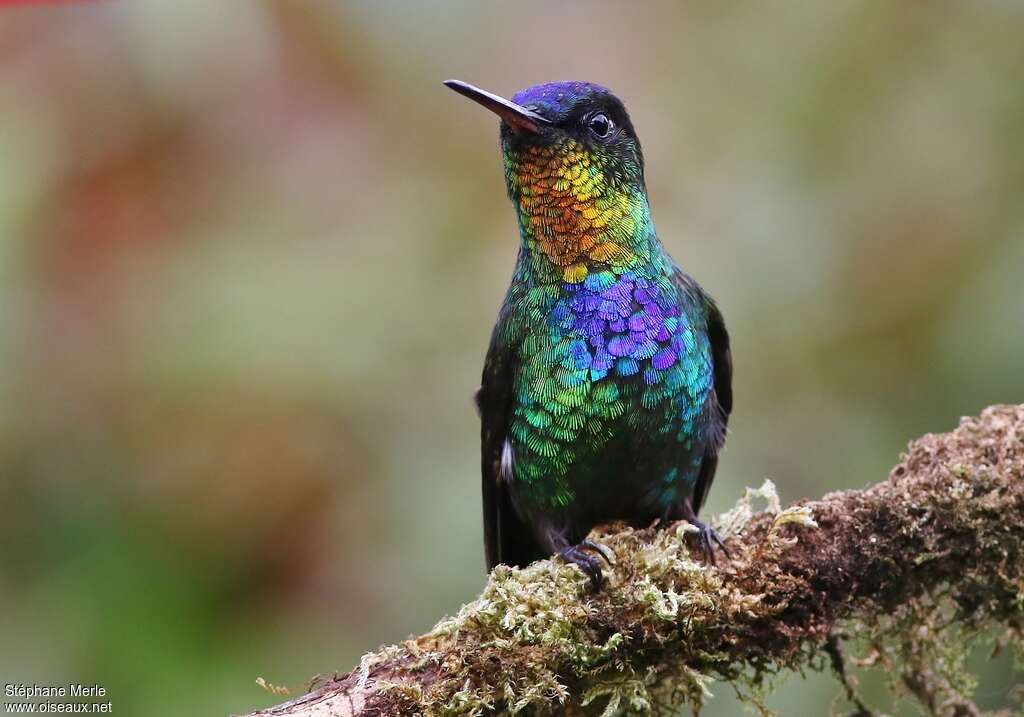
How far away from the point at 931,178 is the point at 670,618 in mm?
2655

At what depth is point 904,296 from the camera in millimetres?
4250

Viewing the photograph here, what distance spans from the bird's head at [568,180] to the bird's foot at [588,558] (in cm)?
76

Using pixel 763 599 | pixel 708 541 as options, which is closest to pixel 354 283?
pixel 708 541

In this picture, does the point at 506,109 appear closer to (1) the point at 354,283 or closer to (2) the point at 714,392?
(2) the point at 714,392

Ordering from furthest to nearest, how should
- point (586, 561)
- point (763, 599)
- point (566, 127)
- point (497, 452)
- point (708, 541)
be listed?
point (497, 452)
point (566, 127)
point (708, 541)
point (586, 561)
point (763, 599)

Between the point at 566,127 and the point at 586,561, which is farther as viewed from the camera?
the point at 566,127

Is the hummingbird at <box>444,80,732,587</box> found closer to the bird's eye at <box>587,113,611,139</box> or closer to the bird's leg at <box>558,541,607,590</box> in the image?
the bird's eye at <box>587,113,611,139</box>

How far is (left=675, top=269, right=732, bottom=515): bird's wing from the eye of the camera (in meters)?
3.29

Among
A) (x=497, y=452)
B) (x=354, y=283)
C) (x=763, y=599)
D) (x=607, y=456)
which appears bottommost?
(x=763, y=599)

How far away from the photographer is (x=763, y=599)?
2.56 metres

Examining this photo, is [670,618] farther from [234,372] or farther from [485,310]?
[234,372]

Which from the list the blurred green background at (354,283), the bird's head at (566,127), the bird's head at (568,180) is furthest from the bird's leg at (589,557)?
the bird's head at (566,127)

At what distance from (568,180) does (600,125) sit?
0.21 metres

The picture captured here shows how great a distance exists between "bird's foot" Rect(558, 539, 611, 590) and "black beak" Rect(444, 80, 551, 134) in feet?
3.74
